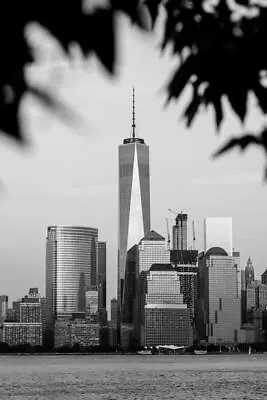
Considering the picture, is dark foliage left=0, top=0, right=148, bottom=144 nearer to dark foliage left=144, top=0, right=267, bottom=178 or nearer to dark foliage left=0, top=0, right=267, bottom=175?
dark foliage left=0, top=0, right=267, bottom=175

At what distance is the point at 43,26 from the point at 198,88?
1.30m

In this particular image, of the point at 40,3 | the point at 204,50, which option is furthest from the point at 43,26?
the point at 204,50

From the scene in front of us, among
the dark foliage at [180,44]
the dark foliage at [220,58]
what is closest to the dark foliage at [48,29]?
the dark foliage at [180,44]

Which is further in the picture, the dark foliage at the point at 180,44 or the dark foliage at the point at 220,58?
the dark foliage at the point at 220,58

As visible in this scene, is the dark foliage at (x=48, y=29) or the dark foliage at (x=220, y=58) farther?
the dark foliage at (x=220, y=58)

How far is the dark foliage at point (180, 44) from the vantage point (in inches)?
146

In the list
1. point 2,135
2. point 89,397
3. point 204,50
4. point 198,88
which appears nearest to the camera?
point 2,135

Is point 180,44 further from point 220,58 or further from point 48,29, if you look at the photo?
point 48,29

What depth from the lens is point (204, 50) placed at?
4.53 meters

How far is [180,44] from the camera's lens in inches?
187

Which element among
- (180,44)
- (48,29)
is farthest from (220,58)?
(48,29)

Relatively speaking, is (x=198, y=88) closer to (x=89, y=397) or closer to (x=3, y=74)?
(x=3, y=74)

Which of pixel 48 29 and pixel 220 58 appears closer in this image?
pixel 48 29

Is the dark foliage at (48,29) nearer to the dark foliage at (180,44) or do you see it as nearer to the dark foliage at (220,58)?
the dark foliage at (180,44)
